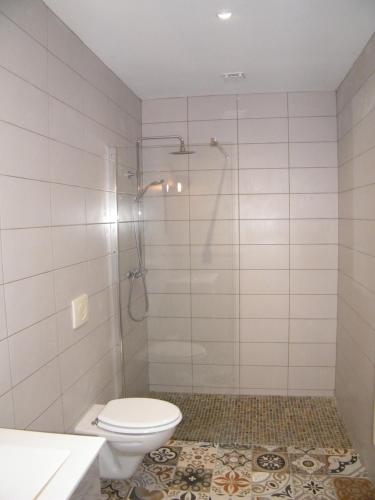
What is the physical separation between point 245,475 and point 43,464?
1620 millimetres

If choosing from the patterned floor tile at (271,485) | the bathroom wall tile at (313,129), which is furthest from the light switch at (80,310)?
the bathroom wall tile at (313,129)

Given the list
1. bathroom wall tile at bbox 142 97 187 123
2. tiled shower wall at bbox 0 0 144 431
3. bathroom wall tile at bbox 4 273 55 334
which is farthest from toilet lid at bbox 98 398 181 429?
bathroom wall tile at bbox 142 97 187 123

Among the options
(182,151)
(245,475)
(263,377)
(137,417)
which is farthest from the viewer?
(263,377)

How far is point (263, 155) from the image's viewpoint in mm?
3119

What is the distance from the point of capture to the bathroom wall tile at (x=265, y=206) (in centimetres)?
312

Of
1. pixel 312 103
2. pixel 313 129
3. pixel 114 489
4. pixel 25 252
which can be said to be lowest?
pixel 114 489

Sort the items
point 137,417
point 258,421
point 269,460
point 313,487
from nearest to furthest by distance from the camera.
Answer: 1. point 137,417
2. point 313,487
3. point 269,460
4. point 258,421

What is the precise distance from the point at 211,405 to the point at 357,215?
1.69 metres

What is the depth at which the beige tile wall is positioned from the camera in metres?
2.23

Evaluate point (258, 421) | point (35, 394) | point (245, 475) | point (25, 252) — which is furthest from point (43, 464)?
point (258, 421)

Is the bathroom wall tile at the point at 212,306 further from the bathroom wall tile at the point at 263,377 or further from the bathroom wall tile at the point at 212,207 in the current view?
the bathroom wall tile at the point at 263,377

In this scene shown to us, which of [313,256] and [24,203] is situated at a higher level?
[24,203]

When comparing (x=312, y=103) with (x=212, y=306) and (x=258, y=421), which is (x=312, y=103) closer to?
(x=212, y=306)

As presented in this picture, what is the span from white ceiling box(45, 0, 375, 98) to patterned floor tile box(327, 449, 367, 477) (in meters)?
2.49
